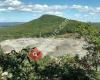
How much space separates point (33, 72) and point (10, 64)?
91 cm

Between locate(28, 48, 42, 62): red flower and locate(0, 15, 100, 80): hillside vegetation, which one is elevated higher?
locate(28, 48, 42, 62): red flower

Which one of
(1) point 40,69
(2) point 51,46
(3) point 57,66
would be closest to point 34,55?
(1) point 40,69

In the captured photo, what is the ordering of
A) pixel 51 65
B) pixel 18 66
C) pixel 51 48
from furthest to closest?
pixel 51 48 < pixel 51 65 < pixel 18 66

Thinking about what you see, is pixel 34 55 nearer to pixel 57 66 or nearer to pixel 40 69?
pixel 40 69

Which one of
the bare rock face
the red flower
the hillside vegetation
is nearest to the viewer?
the red flower

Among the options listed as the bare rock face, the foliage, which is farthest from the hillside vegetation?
the bare rock face

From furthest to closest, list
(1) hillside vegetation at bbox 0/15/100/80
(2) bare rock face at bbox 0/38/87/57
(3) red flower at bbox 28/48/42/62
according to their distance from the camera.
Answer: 1. (2) bare rock face at bbox 0/38/87/57
2. (1) hillside vegetation at bbox 0/15/100/80
3. (3) red flower at bbox 28/48/42/62

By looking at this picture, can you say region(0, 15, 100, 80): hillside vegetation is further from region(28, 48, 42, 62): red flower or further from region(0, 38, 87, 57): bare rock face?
region(0, 38, 87, 57): bare rock face

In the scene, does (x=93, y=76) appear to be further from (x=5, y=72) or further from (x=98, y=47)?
(x=5, y=72)

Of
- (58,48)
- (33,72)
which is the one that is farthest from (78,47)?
(33,72)

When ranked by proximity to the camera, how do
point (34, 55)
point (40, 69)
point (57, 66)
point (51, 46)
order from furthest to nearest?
point (51, 46) → point (57, 66) → point (40, 69) → point (34, 55)

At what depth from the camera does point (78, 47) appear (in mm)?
17094

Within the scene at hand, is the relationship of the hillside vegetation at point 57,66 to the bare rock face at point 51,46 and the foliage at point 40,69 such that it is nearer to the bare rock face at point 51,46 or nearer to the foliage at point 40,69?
the foliage at point 40,69

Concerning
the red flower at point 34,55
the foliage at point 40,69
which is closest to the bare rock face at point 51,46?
the foliage at point 40,69
